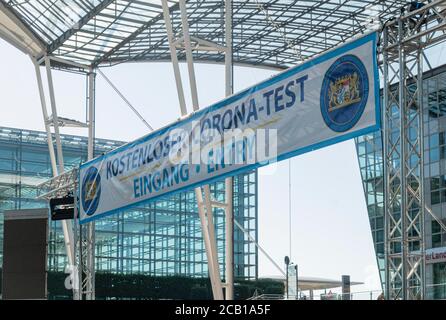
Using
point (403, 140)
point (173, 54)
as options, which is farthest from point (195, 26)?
point (403, 140)

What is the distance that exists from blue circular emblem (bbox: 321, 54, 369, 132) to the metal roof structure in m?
17.6

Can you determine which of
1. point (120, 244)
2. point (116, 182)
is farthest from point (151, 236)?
point (116, 182)

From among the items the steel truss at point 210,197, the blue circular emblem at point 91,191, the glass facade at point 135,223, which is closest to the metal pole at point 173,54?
the steel truss at point 210,197

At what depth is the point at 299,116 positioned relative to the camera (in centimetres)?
1483

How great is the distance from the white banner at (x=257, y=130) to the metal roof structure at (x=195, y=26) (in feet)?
40.8

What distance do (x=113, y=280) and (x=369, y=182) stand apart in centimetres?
1997

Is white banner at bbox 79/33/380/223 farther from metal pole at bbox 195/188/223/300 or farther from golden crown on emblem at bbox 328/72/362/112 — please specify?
metal pole at bbox 195/188/223/300

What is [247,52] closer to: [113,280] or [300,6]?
[300,6]

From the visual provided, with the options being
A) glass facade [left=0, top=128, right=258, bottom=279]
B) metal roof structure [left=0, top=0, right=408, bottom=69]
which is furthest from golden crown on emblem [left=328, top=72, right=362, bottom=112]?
glass facade [left=0, top=128, right=258, bottom=279]

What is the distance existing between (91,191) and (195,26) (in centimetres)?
1702

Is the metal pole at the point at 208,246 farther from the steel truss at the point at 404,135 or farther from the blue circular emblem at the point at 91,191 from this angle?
the steel truss at the point at 404,135

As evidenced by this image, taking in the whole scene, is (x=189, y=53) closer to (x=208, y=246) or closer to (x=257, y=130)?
(x=208, y=246)

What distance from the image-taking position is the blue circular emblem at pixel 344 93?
1353 cm

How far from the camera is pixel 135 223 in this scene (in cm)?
6756
